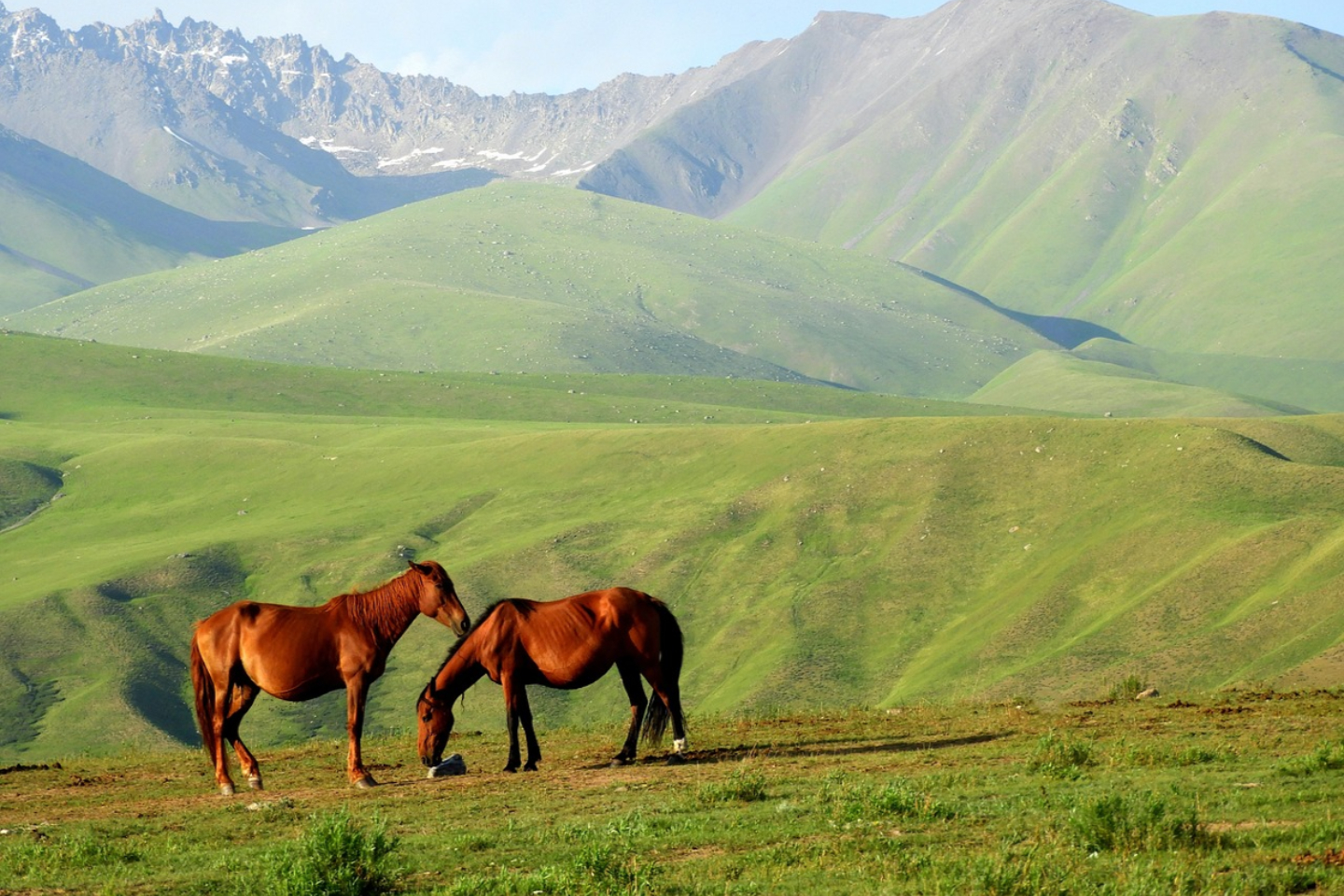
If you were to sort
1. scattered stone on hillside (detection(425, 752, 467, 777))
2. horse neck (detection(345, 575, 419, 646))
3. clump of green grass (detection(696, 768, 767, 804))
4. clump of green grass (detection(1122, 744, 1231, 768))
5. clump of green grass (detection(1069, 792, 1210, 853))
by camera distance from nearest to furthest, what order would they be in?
clump of green grass (detection(1069, 792, 1210, 853)) < clump of green grass (detection(696, 768, 767, 804)) < clump of green grass (detection(1122, 744, 1231, 768)) < horse neck (detection(345, 575, 419, 646)) < scattered stone on hillside (detection(425, 752, 467, 777))

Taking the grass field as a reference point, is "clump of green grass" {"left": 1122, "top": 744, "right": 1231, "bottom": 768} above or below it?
below

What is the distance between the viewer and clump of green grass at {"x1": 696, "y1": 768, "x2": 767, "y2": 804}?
58.6ft

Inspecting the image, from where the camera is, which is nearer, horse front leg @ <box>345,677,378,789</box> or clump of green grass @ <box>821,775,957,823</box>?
clump of green grass @ <box>821,775,957,823</box>

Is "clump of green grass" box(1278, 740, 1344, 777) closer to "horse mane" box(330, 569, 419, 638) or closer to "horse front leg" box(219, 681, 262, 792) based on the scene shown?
"horse mane" box(330, 569, 419, 638)

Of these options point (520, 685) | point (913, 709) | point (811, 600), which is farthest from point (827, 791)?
point (811, 600)

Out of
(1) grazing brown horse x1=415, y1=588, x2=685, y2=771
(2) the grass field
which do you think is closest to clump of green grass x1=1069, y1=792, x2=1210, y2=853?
(2) the grass field

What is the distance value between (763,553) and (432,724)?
55.6 m

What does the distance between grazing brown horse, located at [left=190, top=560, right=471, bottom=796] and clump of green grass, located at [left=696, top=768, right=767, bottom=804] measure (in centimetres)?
521

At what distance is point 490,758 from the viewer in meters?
24.6

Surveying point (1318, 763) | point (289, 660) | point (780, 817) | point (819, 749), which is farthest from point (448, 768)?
point (1318, 763)

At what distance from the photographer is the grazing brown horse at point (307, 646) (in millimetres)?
21391

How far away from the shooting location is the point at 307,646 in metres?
21.5

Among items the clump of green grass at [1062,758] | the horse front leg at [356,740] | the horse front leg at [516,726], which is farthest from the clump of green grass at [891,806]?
the horse front leg at [356,740]

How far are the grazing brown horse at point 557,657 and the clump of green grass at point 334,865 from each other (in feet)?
26.3
